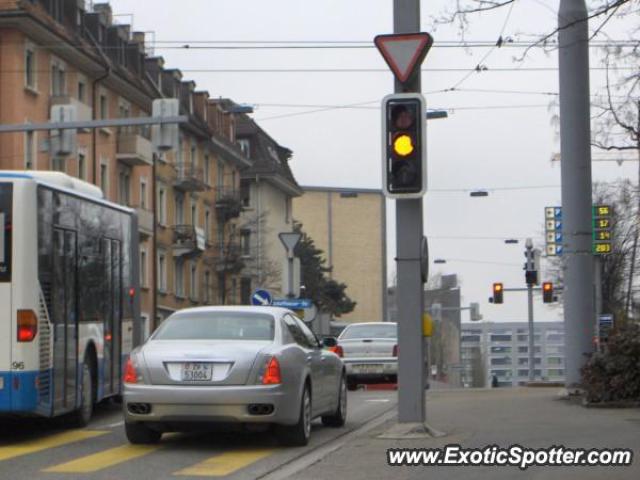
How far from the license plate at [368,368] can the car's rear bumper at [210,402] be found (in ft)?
49.2

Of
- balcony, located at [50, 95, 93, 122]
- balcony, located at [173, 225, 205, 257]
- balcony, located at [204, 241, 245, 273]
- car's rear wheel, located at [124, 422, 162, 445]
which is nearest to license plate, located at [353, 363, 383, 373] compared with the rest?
car's rear wheel, located at [124, 422, 162, 445]

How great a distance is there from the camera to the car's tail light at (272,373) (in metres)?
12.7

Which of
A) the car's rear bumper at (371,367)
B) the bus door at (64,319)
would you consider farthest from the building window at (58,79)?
the bus door at (64,319)

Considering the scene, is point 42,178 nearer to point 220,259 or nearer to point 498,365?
point 220,259

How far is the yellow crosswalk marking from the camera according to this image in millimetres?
11234

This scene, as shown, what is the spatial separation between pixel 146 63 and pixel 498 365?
69.8 metres

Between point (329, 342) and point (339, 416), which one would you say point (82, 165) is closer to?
point (329, 342)

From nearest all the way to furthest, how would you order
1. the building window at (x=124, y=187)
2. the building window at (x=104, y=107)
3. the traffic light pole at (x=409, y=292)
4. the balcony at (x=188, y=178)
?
1. the traffic light pole at (x=409, y=292)
2. the building window at (x=104, y=107)
3. the building window at (x=124, y=187)
4. the balcony at (x=188, y=178)

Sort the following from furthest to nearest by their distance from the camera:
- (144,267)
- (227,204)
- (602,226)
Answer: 1. (227,204)
2. (144,267)
3. (602,226)

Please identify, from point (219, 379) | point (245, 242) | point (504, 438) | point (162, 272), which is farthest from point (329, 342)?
point (245, 242)

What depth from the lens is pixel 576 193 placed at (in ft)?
64.5

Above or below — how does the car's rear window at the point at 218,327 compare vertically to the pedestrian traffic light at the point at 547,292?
below

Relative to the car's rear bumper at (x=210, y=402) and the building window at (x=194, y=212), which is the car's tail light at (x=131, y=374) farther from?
the building window at (x=194, y=212)

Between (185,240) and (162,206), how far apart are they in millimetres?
2460
